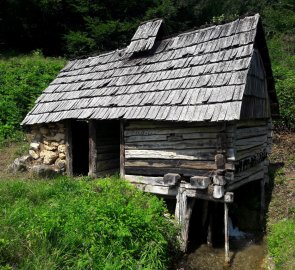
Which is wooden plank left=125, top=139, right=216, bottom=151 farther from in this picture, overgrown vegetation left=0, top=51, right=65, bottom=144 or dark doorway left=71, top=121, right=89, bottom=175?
overgrown vegetation left=0, top=51, right=65, bottom=144

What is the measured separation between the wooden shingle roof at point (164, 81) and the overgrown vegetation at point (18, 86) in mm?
3121

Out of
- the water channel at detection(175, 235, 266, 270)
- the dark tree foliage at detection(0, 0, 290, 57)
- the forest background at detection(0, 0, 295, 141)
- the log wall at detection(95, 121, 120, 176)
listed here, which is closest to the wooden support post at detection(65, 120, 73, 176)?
the log wall at detection(95, 121, 120, 176)

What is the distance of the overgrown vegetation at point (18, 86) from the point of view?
14.1 meters

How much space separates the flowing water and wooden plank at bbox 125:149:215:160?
2.11m

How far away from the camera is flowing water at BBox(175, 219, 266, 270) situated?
273 inches

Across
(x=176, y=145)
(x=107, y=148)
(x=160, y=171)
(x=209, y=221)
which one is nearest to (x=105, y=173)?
(x=107, y=148)

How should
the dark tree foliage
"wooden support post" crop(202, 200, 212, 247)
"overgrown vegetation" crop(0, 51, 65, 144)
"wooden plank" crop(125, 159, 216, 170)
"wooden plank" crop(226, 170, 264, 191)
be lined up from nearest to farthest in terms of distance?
1. "wooden plank" crop(125, 159, 216, 170)
2. "wooden plank" crop(226, 170, 264, 191)
3. "wooden support post" crop(202, 200, 212, 247)
4. "overgrown vegetation" crop(0, 51, 65, 144)
5. the dark tree foliage

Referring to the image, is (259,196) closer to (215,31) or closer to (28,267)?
(215,31)

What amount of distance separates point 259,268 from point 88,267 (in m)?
3.80

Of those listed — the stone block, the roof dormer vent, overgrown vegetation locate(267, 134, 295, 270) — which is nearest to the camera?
overgrown vegetation locate(267, 134, 295, 270)

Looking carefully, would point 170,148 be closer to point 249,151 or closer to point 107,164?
point 249,151

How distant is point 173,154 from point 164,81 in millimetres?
1953

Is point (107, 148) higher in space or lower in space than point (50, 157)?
higher

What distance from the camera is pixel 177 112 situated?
7539 mm
